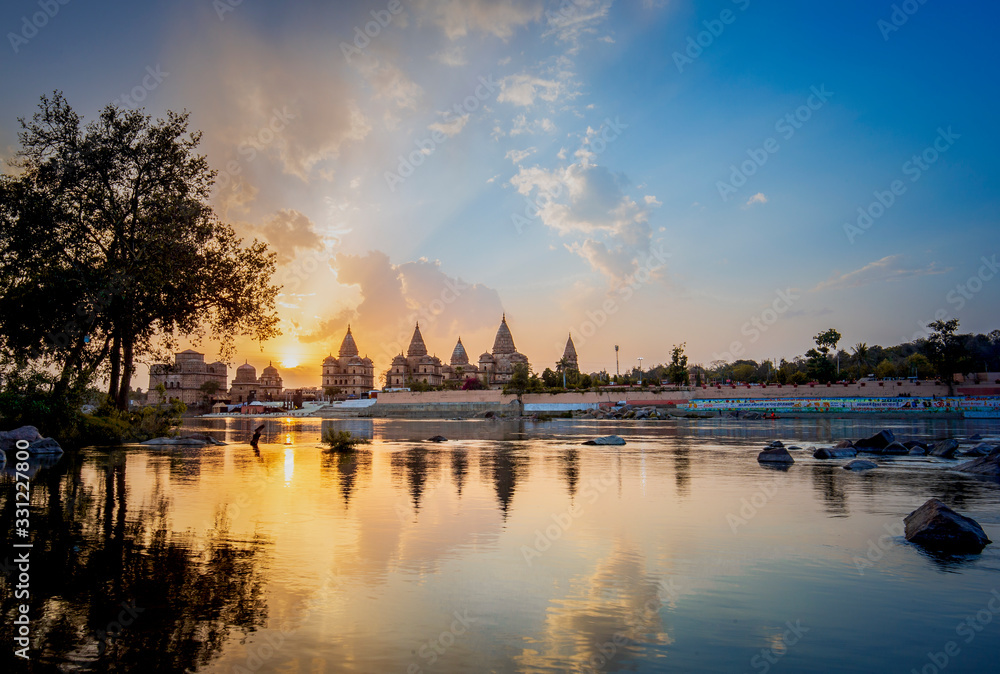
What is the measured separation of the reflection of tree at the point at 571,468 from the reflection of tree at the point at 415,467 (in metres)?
3.11

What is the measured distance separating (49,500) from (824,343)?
339ft

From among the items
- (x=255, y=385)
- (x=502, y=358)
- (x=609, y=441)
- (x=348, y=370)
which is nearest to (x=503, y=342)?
(x=502, y=358)

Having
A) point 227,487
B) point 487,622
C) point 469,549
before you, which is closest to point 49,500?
point 227,487

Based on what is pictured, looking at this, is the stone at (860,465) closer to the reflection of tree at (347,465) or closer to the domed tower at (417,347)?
the reflection of tree at (347,465)

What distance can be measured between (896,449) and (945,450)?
1.44m

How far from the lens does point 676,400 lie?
262 feet

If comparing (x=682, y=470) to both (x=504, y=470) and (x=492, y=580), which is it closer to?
(x=504, y=470)

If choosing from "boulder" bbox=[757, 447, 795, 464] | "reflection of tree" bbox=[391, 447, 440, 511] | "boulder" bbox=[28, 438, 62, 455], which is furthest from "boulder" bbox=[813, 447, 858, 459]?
"boulder" bbox=[28, 438, 62, 455]

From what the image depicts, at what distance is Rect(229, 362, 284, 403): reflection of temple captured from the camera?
154500mm

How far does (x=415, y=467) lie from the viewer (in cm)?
1680

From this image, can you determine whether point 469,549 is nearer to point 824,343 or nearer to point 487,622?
point 487,622

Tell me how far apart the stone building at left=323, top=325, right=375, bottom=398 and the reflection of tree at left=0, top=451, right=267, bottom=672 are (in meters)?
151

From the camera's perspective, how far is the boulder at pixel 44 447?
17328 millimetres

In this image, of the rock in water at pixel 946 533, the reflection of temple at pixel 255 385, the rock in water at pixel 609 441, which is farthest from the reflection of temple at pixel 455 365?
the rock in water at pixel 946 533
